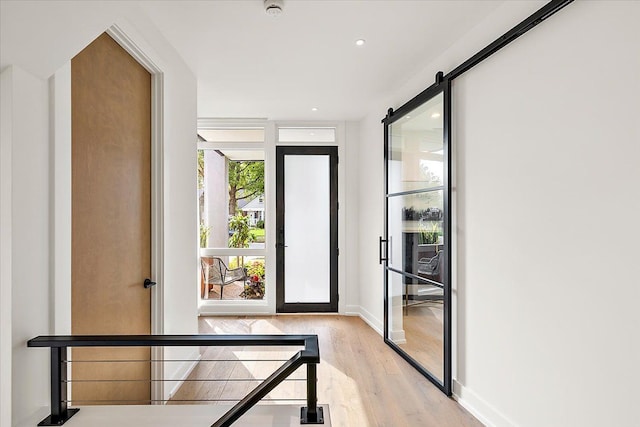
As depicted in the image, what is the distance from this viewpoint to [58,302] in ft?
4.99

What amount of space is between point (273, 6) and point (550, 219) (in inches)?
74.3

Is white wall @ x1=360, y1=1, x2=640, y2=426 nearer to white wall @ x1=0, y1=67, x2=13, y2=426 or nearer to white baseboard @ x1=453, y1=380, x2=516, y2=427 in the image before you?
white baseboard @ x1=453, y1=380, x2=516, y2=427

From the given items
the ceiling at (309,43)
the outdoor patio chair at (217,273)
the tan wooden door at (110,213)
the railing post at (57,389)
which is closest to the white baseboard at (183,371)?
the tan wooden door at (110,213)

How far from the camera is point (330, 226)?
5.28m

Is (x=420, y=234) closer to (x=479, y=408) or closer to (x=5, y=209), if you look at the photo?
(x=479, y=408)

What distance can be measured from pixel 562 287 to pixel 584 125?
2.47 ft

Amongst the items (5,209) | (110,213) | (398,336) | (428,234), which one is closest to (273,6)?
(110,213)

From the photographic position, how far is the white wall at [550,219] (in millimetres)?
1566

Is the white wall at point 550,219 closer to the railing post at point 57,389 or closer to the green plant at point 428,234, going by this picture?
the green plant at point 428,234

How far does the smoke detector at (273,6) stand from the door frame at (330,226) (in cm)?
295

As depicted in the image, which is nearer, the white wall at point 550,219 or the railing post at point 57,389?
the railing post at point 57,389

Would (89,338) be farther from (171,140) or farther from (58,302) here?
(171,140)

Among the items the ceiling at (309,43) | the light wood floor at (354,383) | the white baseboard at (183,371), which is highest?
the ceiling at (309,43)

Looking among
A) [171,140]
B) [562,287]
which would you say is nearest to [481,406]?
[562,287]
